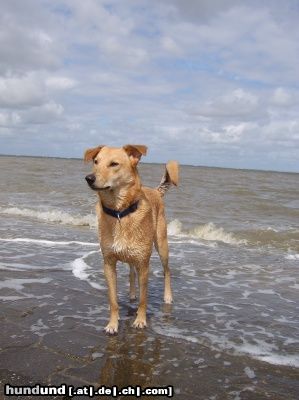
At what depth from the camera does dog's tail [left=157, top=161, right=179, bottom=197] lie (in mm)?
6652

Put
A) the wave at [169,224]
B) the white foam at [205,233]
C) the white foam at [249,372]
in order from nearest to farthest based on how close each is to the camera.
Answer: the white foam at [249,372] → the white foam at [205,233] → the wave at [169,224]

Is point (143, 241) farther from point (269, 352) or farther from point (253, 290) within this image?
point (253, 290)

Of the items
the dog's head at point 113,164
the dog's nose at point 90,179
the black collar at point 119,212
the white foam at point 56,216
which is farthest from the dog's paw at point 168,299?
the white foam at point 56,216

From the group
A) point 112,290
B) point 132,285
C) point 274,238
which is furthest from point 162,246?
point 274,238

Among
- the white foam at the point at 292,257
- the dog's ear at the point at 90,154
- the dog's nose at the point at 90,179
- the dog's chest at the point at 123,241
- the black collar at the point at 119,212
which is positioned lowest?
the white foam at the point at 292,257

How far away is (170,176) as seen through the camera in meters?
6.70

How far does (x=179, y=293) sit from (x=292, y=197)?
2199 cm

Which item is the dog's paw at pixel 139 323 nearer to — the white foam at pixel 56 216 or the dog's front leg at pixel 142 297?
the dog's front leg at pixel 142 297

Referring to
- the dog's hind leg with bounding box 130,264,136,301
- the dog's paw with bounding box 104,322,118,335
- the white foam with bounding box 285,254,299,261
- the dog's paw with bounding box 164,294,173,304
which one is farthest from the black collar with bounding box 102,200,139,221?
the white foam with bounding box 285,254,299,261

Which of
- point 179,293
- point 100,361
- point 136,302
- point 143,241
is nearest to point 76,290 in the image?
point 136,302

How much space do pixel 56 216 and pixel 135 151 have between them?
1191 centimetres

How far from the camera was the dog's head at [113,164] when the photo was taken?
15.4 feet

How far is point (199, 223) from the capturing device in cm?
1575

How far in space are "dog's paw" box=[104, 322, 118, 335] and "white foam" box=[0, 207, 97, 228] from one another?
1036cm
